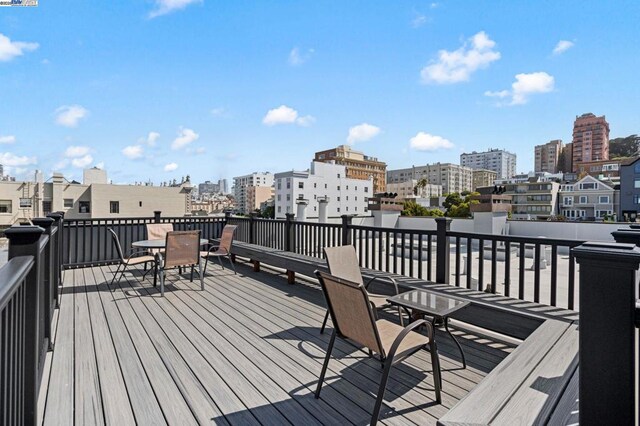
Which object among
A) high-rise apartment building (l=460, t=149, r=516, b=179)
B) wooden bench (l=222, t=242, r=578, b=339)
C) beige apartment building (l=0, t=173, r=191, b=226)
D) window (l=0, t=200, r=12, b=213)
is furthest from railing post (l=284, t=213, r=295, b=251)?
high-rise apartment building (l=460, t=149, r=516, b=179)

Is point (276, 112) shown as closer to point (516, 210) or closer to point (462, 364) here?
point (462, 364)

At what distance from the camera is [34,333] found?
1.72m

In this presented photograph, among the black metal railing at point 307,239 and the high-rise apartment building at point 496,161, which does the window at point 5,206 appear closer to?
the black metal railing at point 307,239

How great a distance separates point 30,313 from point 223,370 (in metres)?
1.37

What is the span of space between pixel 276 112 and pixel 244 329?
35.6 metres

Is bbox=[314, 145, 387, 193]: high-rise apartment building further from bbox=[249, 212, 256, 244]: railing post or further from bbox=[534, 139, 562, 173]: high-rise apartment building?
bbox=[249, 212, 256, 244]: railing post

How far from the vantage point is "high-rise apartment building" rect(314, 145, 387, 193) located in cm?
8244

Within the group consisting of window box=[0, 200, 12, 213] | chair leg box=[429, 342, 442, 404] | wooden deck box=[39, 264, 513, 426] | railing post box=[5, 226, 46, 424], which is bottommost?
wooden deck box=[39, 264, 513, 426]

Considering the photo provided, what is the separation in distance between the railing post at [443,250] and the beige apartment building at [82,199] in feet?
117

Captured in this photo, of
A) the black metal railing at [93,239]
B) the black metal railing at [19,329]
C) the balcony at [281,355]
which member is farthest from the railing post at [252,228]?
the black metal railing at [19,329]

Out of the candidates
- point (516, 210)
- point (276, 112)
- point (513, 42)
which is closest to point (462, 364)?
point (513, 42)

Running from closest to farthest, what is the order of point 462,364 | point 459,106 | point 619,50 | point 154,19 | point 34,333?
point 34,333, point 462,364, point 154,19, point 619,50, point 459,106

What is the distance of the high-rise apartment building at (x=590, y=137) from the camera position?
83375mm

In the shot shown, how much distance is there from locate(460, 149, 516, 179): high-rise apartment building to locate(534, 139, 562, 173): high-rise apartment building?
16.4m
